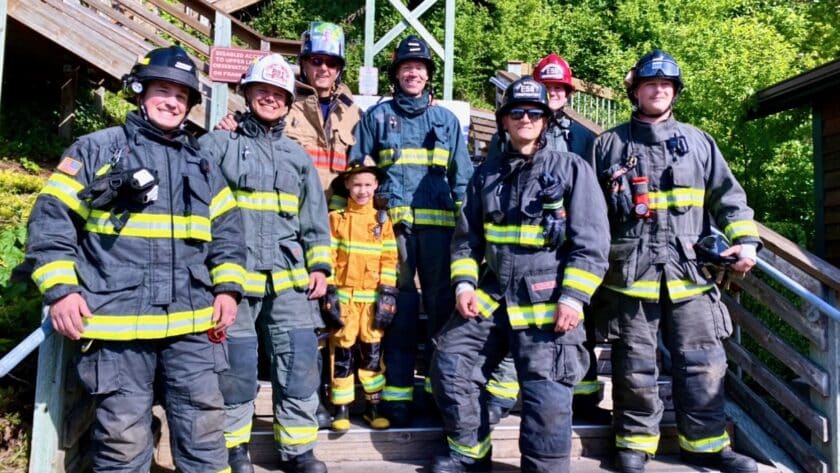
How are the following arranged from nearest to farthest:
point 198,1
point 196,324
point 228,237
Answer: point 196,324, point 228,237, point 198,1

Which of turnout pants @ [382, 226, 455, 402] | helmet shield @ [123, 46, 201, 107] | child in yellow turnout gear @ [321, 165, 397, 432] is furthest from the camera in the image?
turnout pants @ [382, 226, 455, 402]

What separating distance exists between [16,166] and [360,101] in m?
4.25

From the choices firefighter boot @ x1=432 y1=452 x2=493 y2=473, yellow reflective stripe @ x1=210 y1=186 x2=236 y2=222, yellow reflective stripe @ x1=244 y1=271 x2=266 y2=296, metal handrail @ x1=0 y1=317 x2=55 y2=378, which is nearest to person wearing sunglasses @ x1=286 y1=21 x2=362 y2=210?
yellow reflective stripe @ x1=244 y1=271 x2=266 y2=296

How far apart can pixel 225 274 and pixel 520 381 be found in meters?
1.63

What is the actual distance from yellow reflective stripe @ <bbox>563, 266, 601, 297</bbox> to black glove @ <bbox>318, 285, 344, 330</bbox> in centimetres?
138

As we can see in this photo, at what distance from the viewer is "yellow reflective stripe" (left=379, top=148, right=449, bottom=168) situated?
4.29 m

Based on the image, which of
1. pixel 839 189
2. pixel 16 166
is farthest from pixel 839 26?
pixel 16 166

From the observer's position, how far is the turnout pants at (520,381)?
330 centimetres

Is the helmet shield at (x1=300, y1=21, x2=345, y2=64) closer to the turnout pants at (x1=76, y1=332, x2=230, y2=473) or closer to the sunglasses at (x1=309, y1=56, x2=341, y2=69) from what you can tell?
the sunglasses at (x1=309, y1=56, x2=341, y2=69)

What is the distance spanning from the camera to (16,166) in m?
7.81

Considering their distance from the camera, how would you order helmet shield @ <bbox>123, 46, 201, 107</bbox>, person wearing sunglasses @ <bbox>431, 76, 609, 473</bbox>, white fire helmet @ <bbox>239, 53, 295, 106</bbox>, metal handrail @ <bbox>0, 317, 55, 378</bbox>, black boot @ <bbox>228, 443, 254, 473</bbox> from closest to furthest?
metal handrail @ <bbox>0, 317, 55, 378</bbox>
helmet shield @ <bbox>123, 46, 201, 107</bbox>
person wearing sunglasses @ <bbox>431, 76, 609, 473</bbox>
black boot @ <bbox>228, 443, 254, 473</bbox>
white fire helmet @ <bbox>239, 53, 295, 106</bbox>

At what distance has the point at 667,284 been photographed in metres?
3.77

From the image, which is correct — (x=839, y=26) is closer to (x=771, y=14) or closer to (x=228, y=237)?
(x=771, y=14)

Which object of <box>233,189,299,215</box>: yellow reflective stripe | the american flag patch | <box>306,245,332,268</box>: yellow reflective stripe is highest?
the american flag patch
